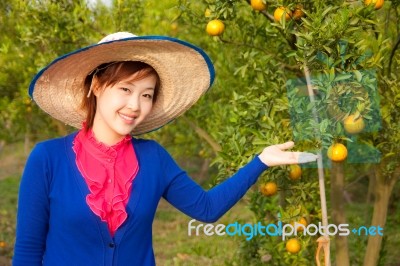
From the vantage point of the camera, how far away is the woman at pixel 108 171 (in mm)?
1838

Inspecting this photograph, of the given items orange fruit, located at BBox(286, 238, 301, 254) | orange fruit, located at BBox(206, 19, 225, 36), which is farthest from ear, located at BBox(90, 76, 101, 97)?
orange fruit, located at BBox(286, 238, 301, 254)

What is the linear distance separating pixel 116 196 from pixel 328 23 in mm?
1009

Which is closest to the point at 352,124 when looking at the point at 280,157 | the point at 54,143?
the point at 280,157

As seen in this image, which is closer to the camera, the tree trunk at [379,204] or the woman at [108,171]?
the woman at [108,171]

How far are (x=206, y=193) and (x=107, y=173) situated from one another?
352 millimetres

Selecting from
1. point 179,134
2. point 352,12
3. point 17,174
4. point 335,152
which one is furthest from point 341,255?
point 17,174

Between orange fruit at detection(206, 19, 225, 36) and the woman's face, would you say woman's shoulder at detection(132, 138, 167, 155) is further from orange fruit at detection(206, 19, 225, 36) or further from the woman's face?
orange fruit at detection(206, 19, 225, 36)

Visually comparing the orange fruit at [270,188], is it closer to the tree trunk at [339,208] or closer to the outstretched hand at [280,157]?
the tree trunk at [339,208]

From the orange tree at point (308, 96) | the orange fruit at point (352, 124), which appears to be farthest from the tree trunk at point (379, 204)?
the orange fruit at point (352, 124)

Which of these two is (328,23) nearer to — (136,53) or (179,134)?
(136,53)

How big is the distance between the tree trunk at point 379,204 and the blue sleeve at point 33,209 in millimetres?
2114

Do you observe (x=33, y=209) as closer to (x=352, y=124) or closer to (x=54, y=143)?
(x=54, y=143)

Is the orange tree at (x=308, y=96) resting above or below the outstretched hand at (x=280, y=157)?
above

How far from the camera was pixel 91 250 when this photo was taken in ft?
6.04
